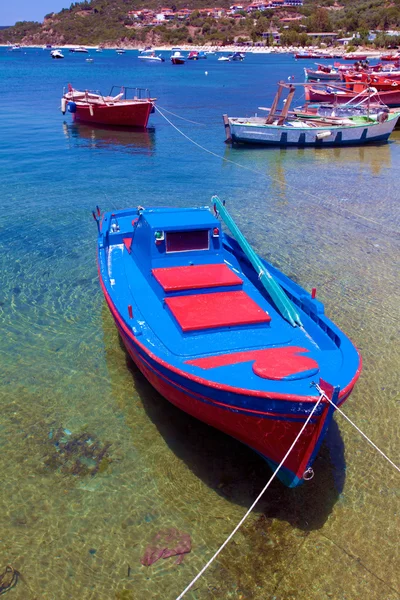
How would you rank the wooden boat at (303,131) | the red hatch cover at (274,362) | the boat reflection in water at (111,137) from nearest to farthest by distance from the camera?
the red hatch cover at (274,362) → the wooden boat at (303,131) → the boat reflection in water at (111,137)

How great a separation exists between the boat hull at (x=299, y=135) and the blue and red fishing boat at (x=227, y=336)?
76.5 feet

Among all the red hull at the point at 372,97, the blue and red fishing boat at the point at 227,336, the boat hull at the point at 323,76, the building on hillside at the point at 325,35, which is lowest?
the blue and red fishing boat at the point at 227,336

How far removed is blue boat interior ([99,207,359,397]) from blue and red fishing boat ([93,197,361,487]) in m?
0.02

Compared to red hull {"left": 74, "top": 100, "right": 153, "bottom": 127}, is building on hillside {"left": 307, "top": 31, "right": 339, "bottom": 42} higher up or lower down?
higher up

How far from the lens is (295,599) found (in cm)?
635

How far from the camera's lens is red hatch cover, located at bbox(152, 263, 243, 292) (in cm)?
984

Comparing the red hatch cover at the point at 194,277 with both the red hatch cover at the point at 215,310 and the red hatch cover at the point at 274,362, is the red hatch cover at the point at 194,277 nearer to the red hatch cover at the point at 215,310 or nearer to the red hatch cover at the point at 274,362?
the red hatch cover at the point at 215,310

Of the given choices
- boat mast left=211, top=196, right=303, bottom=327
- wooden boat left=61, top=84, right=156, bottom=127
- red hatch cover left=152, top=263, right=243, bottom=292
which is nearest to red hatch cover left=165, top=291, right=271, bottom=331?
red hatch cover left=152, top=263, right=243, bottom=292

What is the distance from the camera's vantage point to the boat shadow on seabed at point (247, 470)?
24.8ft

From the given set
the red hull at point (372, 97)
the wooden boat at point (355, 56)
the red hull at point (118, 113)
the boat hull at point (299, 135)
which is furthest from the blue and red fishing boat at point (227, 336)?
the wooden boat at point (355, 56)

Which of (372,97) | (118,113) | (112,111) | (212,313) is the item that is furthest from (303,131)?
(212,313)

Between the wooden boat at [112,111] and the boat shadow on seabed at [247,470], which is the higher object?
the wooden boat at [112,111]

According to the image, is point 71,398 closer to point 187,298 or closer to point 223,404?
point 187,298

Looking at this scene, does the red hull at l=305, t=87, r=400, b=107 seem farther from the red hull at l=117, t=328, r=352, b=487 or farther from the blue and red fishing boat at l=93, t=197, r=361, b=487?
the red hull at l=117, t=328, r=352, b=487
